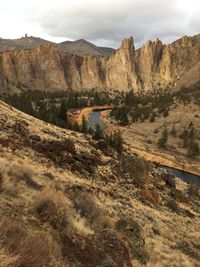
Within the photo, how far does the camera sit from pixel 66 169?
69.6 ft

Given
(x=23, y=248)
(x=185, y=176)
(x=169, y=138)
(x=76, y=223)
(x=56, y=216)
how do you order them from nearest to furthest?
(x=23, y=248) → (x=56, y=216) → (x=76, y=223) → (x=185, y=176) → (x=169, y=138)

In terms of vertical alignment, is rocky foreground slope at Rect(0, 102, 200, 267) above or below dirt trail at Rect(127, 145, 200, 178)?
above

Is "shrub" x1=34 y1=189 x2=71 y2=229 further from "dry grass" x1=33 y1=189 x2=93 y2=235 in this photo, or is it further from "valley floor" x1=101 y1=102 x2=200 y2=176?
"valley floor" x1=101 y1=102 x2=200 y2=176

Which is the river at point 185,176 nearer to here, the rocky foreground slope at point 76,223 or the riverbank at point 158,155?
the riverbank at point 158,155

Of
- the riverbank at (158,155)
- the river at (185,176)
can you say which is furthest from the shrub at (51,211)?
the riverbank at (158,155)

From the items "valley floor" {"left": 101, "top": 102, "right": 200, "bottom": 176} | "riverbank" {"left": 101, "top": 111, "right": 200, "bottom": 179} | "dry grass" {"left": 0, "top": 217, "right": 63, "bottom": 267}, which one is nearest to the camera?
"dry grass" {"left": 0, "top": 217, "right": 63, "bottom": 267}

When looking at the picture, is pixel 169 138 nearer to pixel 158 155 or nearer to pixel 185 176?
pixel 158 155

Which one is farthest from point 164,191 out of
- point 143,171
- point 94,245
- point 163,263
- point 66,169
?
point 94,245

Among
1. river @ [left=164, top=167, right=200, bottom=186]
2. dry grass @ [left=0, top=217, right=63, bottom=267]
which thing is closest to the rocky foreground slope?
dry grass @ [left=0, top=217, right=63, bottom=267]

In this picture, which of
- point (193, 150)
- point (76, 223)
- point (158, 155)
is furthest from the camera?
point (193, 150)

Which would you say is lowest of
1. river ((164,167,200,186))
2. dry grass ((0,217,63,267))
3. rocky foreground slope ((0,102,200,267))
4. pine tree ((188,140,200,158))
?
river ((164,167,200,186))

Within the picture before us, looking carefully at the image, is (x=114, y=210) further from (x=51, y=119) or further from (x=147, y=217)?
(x=51, y=119)

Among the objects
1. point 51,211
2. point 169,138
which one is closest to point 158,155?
point 169,138

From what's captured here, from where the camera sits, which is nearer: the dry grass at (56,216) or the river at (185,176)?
the dry grass at (56,216)
